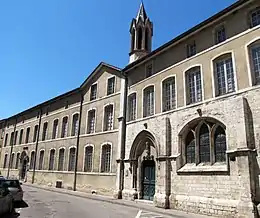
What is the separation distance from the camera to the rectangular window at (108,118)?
70.3 feet

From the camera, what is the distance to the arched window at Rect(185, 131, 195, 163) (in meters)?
14.0

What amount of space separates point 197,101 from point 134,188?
7.12 metres

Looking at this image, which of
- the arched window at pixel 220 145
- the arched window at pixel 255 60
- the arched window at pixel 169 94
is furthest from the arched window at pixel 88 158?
the arched window at pixel 255 60

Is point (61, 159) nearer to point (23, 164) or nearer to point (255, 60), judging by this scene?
point (23, 164)

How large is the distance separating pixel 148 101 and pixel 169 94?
2.02 meters

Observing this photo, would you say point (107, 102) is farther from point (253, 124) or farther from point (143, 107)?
point (253, 124)

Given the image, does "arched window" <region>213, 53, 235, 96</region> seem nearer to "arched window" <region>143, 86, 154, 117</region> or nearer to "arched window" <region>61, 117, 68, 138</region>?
"arched window" <region>143, 86, 154, 117</region>

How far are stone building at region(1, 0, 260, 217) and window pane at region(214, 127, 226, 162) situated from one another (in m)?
0.05

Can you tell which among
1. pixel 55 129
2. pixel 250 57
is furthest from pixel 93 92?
pixel 250 57

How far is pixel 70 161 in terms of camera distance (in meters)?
24.5

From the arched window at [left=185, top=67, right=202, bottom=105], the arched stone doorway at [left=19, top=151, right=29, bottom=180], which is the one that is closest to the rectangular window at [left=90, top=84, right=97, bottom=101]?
the arched window at [left=185, top=67, right=202, bottom=105]

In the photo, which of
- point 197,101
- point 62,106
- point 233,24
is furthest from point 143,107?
point 62,106

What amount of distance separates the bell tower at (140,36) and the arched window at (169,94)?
21.5ft

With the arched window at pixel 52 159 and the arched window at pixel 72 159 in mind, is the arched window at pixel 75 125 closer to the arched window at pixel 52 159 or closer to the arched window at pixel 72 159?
the arched window at pixel 72 159
